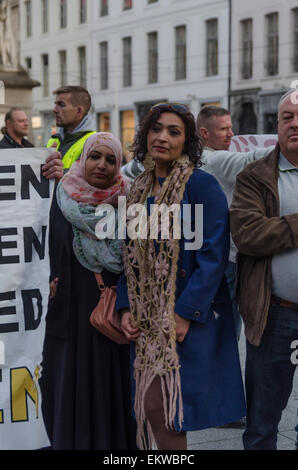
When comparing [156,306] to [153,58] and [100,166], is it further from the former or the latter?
[153,58]

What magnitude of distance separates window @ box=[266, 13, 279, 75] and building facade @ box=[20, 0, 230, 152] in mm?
2021

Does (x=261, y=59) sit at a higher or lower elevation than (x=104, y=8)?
lower

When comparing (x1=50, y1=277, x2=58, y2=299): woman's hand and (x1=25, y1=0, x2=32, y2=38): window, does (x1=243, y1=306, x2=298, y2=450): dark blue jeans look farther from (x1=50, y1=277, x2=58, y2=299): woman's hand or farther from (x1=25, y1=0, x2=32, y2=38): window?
(x1=25, y1=0, x2=32, y2=38): window

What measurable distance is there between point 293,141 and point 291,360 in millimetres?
937

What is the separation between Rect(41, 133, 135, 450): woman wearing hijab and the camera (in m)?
3.54

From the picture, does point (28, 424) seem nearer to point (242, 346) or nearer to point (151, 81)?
point (242, 346)

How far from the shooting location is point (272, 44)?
1105 inches

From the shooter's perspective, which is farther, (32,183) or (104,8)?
(104,8)

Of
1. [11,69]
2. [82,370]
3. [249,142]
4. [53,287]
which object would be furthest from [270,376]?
[11,69]

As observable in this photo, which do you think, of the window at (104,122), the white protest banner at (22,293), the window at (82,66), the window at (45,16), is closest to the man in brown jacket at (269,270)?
the white protest banner at (22,293)

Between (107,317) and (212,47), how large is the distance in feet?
93.3

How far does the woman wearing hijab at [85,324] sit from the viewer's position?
139 inches

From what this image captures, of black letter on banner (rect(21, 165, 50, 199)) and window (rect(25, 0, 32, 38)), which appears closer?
black letter on banner (rect(21, 165, 50, 199))

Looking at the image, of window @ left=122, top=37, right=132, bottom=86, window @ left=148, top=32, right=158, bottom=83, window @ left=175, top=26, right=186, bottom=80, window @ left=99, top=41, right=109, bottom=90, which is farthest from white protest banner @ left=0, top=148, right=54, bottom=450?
window @ left=99, top=41, right=109, bottom=90
